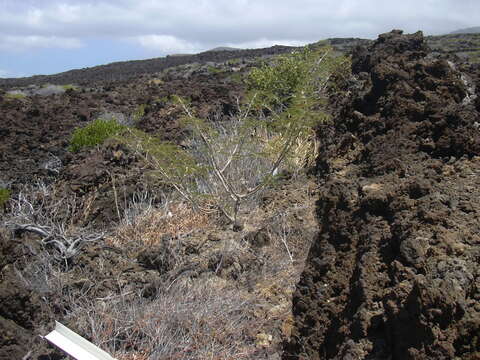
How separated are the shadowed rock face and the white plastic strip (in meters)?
0.95

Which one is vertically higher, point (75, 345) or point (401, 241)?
point (401, 241)

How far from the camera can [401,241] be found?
253 centimetres

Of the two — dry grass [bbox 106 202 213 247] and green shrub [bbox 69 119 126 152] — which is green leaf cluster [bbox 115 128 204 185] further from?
green shrub [bbox 69 119 126 152]

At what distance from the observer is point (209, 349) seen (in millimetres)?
2820

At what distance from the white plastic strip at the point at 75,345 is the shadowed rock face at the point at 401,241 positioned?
0.95m

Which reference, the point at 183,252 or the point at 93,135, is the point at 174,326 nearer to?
the point at 183,252

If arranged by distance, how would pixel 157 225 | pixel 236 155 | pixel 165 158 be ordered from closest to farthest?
pixel 236 155 → pixel 157 225 → pixel 165 158

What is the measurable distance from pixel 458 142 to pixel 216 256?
1.95 m

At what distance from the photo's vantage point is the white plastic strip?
8.04 ft

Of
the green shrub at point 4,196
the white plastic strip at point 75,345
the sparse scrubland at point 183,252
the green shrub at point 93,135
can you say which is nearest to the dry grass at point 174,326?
the sparse scrubland at point 183,252

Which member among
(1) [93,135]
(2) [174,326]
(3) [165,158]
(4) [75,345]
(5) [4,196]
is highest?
(3) [165,158]

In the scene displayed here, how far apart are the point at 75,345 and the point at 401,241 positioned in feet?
5.61

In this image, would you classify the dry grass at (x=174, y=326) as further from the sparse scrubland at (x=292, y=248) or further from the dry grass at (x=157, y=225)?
the dry grass at (x=157, y=225)

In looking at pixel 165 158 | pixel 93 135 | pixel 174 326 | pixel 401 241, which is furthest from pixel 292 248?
pixel 93 135
